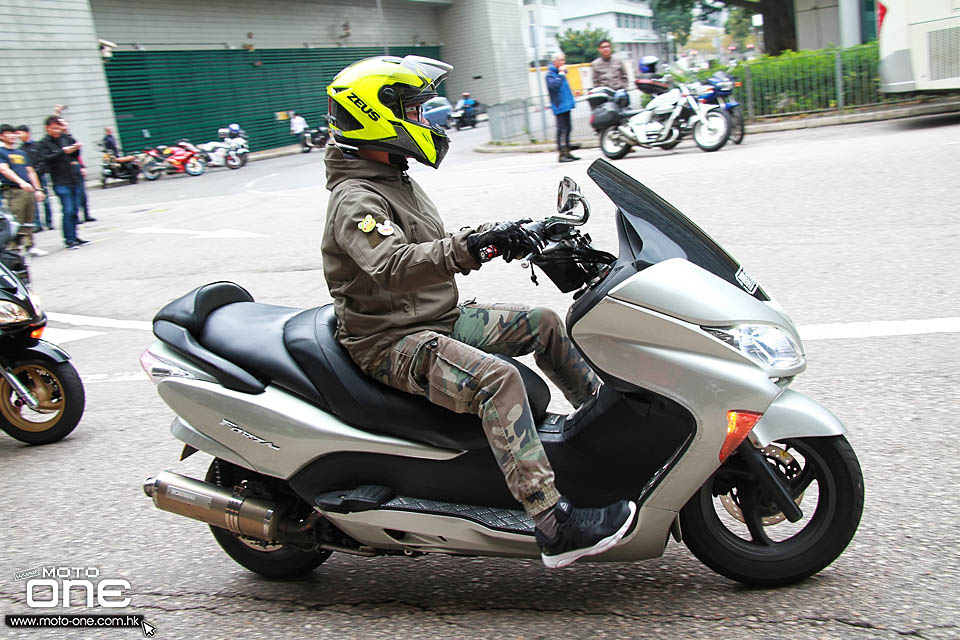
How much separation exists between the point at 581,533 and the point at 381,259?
107 cm

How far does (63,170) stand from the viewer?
552 inches

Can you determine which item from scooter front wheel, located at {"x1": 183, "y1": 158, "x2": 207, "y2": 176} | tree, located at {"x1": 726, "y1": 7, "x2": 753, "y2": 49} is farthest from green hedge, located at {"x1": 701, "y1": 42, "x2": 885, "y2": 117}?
tree, located at {"x1": 726, "y1": 7, "x2": 753, "y2": 49}

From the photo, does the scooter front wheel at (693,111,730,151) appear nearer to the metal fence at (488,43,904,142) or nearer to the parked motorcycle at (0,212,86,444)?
the metal fence at (488,43,904,142)

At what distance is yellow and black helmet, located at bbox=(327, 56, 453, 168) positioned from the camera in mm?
2975

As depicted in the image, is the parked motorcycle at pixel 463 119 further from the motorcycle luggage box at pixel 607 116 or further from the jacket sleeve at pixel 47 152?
the jacket sleeve at pixel 47 152

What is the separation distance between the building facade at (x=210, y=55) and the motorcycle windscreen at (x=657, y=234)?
2853cm

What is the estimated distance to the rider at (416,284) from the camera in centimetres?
283

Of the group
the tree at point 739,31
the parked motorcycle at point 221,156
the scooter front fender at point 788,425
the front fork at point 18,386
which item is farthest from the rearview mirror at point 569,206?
the tree at point 739,31

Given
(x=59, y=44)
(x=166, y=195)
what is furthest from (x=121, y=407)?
(x=59, y=44)

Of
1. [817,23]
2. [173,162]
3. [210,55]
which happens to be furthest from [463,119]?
[817,23]

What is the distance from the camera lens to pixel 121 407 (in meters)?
5.84

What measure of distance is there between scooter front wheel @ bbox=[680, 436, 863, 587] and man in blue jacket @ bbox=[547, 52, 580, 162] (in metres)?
14.6

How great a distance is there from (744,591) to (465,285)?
5.43m

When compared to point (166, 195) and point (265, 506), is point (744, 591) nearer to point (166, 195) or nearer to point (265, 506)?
point (265, 506)
